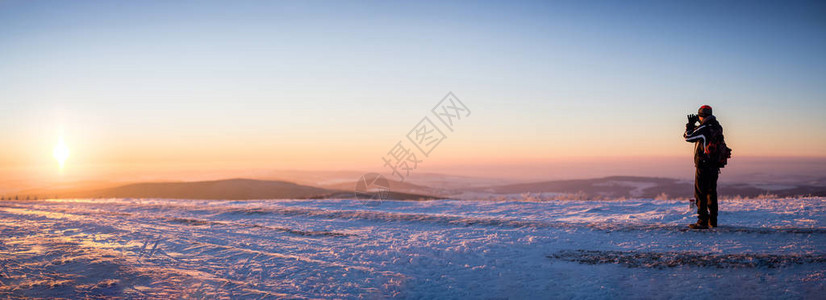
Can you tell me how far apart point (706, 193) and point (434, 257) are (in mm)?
6243

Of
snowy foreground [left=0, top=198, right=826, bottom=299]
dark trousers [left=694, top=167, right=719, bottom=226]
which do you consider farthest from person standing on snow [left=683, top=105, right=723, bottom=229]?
snowy foreground [left=0, top=198, right=826, bottom=299]

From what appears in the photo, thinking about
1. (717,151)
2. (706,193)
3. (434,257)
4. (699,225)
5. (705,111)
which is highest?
(705,111)

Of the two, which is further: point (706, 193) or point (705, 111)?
point (705, 111)

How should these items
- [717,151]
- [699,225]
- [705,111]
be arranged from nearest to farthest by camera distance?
1. [699,225]
2. [717,151]
3. [705,111]

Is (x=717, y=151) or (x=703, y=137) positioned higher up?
(x=703, y=137)

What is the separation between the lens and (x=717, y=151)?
8.71 m

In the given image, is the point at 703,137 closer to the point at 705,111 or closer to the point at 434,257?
the point at 705,111

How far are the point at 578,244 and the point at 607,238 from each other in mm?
777

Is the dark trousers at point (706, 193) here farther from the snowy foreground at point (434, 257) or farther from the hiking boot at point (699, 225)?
the snowy foreground at point (434, 257)

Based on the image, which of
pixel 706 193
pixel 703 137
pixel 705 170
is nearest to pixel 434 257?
pixel 706 193

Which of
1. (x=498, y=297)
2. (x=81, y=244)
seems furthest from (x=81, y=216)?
(x=498, y=297)

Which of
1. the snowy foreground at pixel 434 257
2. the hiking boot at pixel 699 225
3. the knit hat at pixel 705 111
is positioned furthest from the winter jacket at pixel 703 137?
the snowy foreground at pixel 434 257

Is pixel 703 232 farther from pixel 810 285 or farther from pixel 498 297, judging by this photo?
pixel 498 297

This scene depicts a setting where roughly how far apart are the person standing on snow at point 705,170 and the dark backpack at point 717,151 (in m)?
0.03
